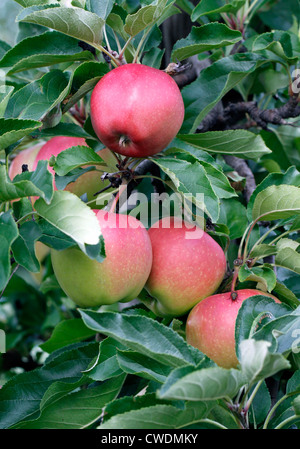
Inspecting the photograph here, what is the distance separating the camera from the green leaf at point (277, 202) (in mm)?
910

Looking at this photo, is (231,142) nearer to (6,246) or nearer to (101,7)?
(101,7)

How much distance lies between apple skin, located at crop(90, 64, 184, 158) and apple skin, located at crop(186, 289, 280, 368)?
28cm

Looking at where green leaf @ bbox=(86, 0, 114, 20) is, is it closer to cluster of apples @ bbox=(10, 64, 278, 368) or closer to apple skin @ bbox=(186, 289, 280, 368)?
cluster of apples @ bbox=(10, 64, 278, 368)

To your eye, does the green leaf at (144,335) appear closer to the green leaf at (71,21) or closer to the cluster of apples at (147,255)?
the cluster of apples at (147,255)

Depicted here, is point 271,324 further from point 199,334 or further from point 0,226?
point 0,226

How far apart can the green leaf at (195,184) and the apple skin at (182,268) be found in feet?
0.37

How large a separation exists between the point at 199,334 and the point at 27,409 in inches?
12.4

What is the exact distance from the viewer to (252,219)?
100 centimetres

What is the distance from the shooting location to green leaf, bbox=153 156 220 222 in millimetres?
837

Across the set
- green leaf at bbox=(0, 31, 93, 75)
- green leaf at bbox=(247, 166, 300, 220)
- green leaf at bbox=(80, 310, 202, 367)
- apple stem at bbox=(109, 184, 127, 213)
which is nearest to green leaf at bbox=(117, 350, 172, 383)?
green leaf at bbox=(80, 310, 202, 367)

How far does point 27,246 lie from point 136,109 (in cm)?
27

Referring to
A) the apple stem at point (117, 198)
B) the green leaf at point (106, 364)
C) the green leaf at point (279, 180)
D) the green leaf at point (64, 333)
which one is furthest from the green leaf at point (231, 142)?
the green leaf at point (64, 333)

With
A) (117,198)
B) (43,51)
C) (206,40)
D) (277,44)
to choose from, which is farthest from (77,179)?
(277,44)

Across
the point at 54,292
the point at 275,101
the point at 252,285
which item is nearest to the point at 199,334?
the point at 252,285
